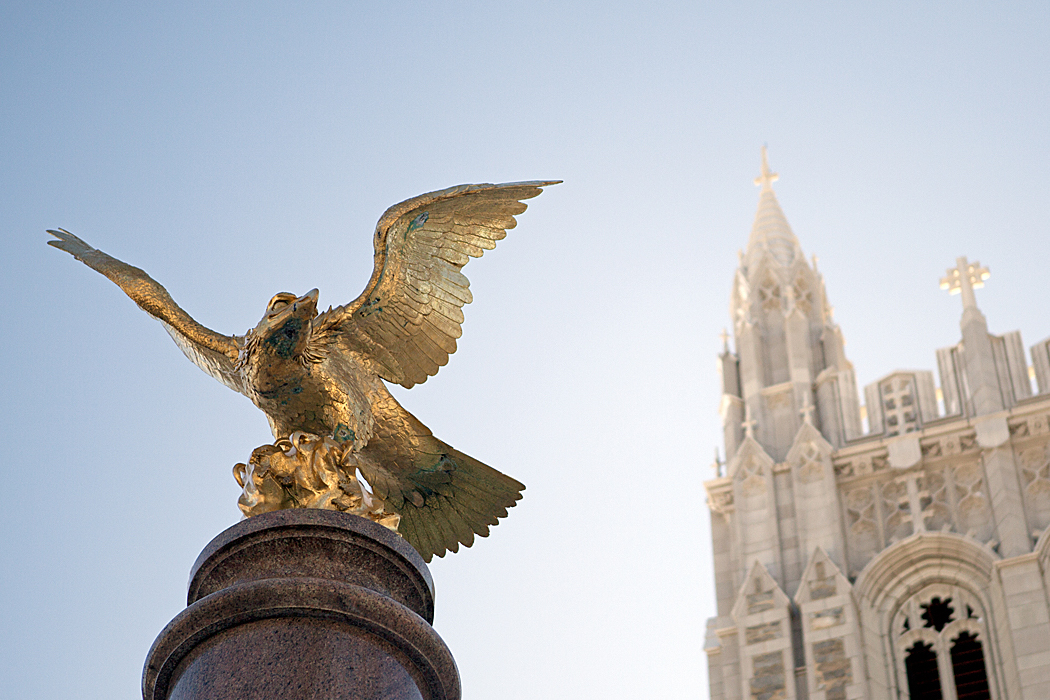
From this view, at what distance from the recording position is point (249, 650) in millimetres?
6879

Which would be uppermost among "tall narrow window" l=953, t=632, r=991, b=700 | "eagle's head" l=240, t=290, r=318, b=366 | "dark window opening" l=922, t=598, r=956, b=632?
"dark window opening" l=922, t=598, r=956, b=632

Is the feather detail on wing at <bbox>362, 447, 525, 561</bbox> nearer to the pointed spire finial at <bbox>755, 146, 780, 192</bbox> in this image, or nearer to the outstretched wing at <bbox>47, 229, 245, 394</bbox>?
the outstretched wing at <bbox>47, 229, 245, 394</bbox>

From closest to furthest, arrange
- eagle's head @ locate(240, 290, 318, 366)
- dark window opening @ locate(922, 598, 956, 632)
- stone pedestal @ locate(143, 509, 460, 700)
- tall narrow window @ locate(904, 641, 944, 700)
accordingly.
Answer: stone pedestal @ locate(143, 509, 460, 700) → eagle's head @ locate(240, 290, 318, 366) → tall narrow window @ locate(904, 641, 944, 700) → dark window opening @ locate(922, 598, 956, 632)

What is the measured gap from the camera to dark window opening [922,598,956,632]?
3612 centimetres

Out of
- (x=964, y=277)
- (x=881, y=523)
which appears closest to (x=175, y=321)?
(x=881, y=523)

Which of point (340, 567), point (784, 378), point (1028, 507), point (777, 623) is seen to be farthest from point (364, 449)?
point (784, 378)

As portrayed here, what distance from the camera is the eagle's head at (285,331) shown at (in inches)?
305

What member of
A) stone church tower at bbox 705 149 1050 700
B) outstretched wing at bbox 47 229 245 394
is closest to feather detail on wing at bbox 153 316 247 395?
outstretched wing at bbox 47 229 245 394

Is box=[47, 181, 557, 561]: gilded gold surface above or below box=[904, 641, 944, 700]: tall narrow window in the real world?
below

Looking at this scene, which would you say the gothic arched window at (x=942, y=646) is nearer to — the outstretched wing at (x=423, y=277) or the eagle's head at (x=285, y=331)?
the outstretched wing at (x=423, y=277)

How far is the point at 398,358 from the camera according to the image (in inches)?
327

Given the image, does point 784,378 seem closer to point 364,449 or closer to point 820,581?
point 820,581

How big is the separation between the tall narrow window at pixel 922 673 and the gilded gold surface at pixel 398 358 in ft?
93.6

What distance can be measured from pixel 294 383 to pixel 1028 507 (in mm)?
30954
